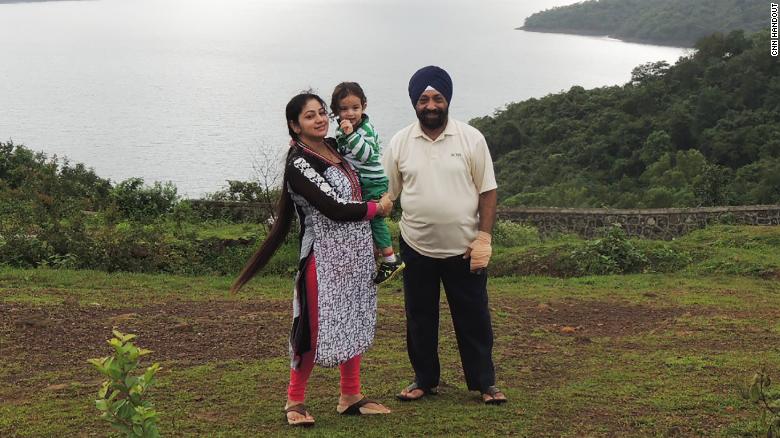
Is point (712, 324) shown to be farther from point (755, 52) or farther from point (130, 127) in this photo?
point (130, 127)

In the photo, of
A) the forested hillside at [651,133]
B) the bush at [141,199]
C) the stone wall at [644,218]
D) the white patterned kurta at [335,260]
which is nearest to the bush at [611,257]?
the stone wall at [644,218]

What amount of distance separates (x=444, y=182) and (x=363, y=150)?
49 centimetres

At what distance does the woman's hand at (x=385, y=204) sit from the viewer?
4.61m

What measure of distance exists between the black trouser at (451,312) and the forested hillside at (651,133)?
22.8m

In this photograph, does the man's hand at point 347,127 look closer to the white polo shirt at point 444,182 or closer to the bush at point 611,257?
the white polo shirt at point 444,182

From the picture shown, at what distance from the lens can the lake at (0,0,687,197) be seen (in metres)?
60.9

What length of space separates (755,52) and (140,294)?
41851mm

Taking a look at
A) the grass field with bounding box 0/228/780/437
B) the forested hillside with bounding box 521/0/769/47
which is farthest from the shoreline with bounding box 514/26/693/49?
A: the grass field with bounding box 0/228/780/437

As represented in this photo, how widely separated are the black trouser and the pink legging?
48 centimetres

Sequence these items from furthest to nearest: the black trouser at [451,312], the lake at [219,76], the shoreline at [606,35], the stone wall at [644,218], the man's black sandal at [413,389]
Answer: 1. the shoreline at [606,35]
2. the lake at [219,76]
3. the stone wall at [644,218]
4. the man's black sandal at [413,389]
5. the black trouser at [451,312]

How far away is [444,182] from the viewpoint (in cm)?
482

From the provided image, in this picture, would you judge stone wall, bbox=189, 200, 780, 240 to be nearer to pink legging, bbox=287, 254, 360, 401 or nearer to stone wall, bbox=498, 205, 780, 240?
stone wall, bbox=498, 205, 780, 240

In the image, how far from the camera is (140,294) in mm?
9180

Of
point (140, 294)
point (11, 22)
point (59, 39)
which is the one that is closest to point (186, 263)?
point (140, 294)
